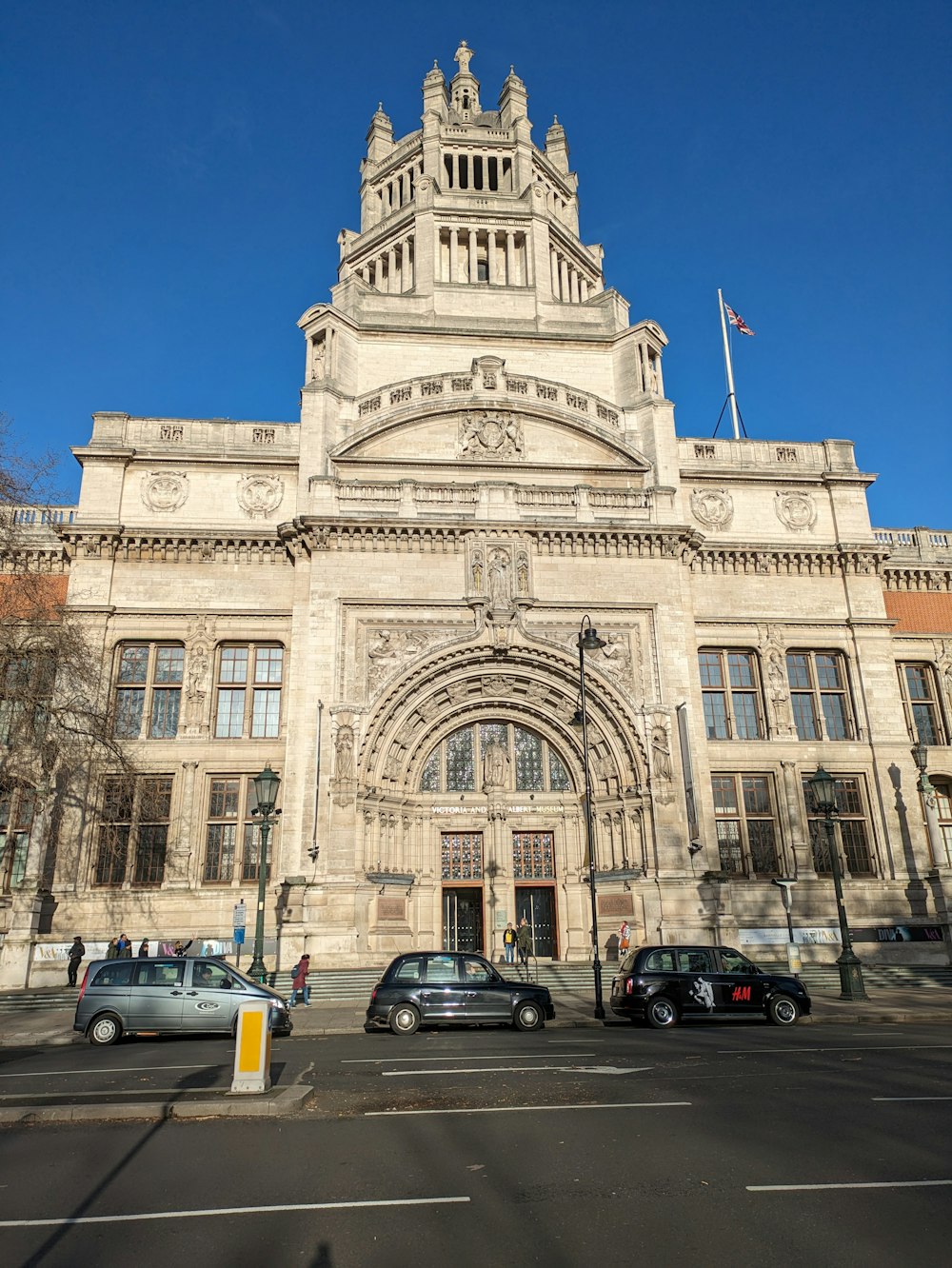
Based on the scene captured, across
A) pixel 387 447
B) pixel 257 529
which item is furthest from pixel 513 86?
pixel 257 529

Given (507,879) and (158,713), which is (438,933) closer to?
(507,879)

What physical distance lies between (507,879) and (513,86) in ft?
136

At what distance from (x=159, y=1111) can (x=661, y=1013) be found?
38.6ft

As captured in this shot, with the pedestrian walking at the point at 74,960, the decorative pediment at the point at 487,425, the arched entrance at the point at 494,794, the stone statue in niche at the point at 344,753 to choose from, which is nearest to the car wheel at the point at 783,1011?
the arched entrance at the point at 494,794

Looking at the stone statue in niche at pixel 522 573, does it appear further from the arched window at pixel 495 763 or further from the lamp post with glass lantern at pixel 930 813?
the lamp post with glass lantern at pixel 930 813

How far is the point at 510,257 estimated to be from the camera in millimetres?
40906

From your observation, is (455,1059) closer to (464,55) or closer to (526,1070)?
(526,1070)

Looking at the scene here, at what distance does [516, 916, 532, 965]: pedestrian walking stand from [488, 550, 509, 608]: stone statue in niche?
10513 millimetres

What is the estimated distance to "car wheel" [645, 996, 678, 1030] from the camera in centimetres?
1772

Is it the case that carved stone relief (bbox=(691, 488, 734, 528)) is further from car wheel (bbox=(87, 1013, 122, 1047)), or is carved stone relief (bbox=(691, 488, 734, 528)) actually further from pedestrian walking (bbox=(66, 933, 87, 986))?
car wheel (bbox=(87, 1013, 122, 1047))

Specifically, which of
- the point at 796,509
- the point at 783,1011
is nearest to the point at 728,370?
the point at 796,509

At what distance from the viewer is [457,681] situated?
96.5 feet

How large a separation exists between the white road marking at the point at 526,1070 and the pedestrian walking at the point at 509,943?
14509 mm

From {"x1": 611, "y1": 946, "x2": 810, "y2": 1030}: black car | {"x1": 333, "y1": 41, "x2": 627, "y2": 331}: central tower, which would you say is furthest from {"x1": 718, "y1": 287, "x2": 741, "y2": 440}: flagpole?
{"x1": 611, "y1": 946, "x2": 810, "y2": 1030}: black car
